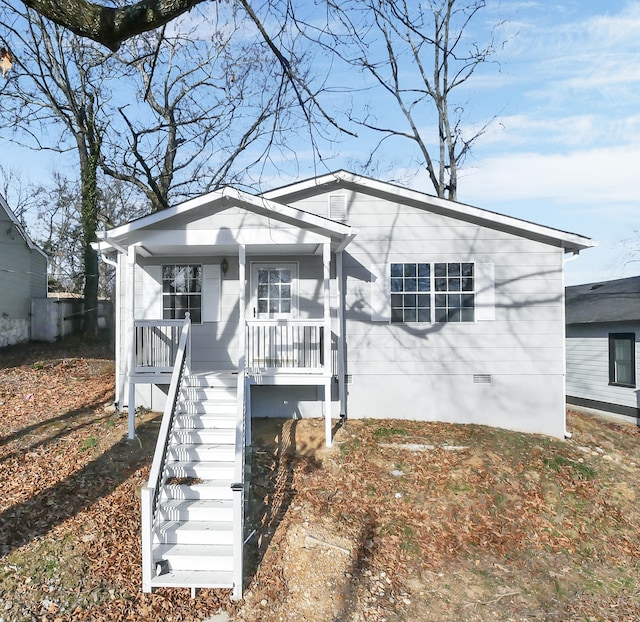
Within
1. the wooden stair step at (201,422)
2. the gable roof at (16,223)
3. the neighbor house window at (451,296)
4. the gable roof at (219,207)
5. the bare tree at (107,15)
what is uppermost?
the gable roof at (16,223)

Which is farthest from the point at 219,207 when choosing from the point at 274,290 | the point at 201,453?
the point at 201,453

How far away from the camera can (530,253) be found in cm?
989

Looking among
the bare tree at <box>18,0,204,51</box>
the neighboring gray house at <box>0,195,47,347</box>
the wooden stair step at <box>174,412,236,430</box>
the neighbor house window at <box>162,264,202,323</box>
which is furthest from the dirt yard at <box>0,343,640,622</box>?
the neighboring gray house at <box>0,195,47,347</box>

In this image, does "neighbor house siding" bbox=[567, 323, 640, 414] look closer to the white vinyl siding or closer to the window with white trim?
the window with white trim

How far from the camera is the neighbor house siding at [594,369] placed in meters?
12.3

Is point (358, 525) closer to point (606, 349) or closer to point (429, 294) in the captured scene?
point (429, 294)

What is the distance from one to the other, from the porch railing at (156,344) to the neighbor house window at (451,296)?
5009 mm

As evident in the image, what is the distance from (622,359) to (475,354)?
17.7 feet

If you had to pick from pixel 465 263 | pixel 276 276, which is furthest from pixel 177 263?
pixel 465 263

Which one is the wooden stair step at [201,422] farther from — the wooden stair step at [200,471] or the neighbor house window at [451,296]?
the neighbor house window at [451,296]

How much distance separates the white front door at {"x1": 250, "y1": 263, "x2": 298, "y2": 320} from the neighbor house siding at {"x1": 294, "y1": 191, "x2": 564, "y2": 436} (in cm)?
111

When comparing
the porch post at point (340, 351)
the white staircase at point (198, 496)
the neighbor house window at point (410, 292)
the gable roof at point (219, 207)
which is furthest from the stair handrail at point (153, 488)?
the neighbor house window at point (410, 292)

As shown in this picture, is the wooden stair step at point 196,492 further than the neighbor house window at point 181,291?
No

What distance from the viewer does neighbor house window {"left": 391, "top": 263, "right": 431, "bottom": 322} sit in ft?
32.5
